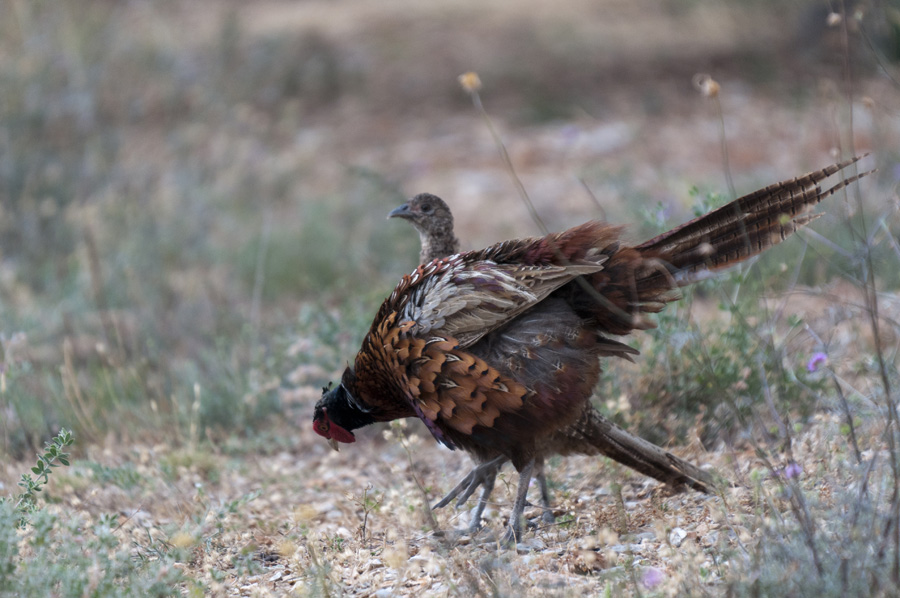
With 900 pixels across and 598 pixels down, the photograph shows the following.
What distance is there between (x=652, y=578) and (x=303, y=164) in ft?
21.5

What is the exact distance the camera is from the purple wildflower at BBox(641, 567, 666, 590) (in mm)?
2709

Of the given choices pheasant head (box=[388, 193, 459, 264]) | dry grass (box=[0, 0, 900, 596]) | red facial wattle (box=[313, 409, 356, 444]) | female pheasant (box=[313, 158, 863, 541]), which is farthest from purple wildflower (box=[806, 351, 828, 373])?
red facial wattle (box=[313, 409, 356, 444])

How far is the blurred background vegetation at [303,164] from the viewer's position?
537cm

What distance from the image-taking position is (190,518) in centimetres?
387

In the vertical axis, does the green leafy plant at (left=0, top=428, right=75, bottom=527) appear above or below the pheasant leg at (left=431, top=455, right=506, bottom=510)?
above

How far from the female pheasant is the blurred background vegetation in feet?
1.62

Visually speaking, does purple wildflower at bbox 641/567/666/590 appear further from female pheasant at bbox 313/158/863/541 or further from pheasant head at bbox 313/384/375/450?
pheasant head at bbox 313/384/375/450

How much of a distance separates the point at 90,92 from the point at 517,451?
6.21m

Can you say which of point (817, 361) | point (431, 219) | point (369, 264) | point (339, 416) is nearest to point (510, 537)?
point (339, 416)

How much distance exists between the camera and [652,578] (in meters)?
2.73

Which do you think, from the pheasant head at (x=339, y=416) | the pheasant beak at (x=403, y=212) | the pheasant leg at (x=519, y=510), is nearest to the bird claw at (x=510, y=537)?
the pheasant leg at (x=519, y=510)

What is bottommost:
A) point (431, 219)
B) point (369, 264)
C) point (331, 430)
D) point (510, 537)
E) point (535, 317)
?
point (510, 537)

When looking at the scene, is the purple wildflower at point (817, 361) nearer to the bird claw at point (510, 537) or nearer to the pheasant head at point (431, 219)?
the bird claw at point (510, 537)

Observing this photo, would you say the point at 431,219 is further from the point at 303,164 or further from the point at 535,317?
the point at 303,164
